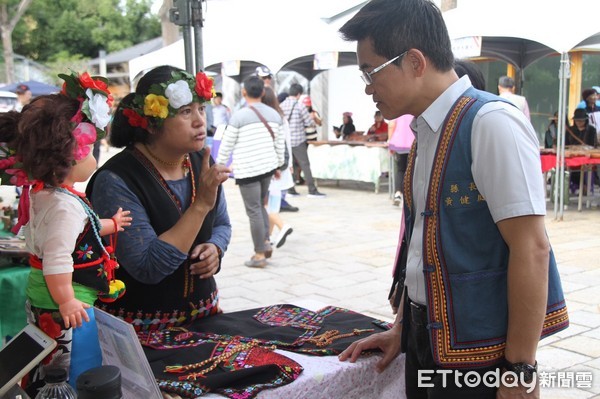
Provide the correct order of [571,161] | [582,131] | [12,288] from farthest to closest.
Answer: [582,131] < [571,161] < [12,288]

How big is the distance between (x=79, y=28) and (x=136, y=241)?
158ft

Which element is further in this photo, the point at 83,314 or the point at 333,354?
the point at 333,354

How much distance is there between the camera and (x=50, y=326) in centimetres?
205

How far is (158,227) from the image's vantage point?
7.79 feet

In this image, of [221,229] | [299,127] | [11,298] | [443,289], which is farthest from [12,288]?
[299,127]

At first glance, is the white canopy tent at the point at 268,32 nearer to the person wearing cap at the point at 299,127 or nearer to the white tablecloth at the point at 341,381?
the person wearing cap at the point at 299,127

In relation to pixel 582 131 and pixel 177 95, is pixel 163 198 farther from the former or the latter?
pixel 582 131

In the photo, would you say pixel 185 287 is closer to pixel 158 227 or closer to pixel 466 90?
pixel 158 227

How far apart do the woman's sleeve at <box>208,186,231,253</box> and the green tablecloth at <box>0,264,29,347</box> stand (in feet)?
4.02

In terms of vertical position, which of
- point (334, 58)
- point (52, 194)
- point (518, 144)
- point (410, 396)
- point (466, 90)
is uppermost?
point (334, 58)

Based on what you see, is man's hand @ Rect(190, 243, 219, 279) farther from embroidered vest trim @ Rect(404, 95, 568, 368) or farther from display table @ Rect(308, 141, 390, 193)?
display table @ Rect(308, 141, 390, 193)

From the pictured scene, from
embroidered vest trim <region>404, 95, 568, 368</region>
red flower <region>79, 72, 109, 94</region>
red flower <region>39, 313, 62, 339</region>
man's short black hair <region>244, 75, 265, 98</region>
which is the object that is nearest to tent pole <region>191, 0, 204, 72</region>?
red flower <region>79, 72, 109, 94</region>

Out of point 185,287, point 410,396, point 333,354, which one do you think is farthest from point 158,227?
point 410,396

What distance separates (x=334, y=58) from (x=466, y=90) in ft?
28.6
